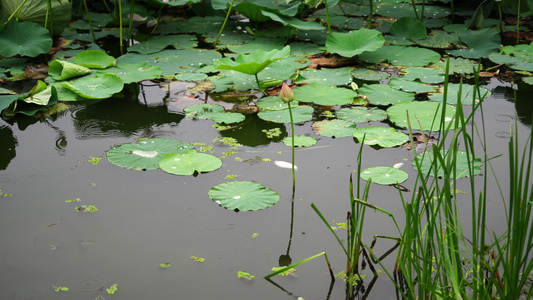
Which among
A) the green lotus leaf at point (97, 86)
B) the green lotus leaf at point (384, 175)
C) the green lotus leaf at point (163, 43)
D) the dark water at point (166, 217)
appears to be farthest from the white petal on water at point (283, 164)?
the green lotus leaf at point (163, 43)

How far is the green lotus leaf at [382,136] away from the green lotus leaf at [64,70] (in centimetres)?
171

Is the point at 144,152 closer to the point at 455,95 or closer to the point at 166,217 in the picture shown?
the point at 166,217

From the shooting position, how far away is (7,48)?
3441 mm

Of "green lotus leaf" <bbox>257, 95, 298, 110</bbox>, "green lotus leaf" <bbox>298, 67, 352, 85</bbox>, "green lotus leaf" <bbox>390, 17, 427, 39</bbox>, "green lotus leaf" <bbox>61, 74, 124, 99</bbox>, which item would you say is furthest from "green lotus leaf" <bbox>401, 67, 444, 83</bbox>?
"green lotus leaf" <bbox>61, 74, 124, 99</bbox>

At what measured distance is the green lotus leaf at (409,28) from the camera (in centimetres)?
411

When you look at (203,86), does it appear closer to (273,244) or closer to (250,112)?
(250,112)

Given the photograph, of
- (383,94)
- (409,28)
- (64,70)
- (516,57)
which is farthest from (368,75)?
(64,70)

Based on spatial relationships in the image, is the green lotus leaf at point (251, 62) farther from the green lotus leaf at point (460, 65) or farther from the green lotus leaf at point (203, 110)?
the green lotus leaf at point (460, 65)

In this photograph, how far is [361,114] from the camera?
9.46 feet

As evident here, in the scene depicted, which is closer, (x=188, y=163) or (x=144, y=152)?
(x=188, y=163)

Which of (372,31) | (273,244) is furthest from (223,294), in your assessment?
(372,31)

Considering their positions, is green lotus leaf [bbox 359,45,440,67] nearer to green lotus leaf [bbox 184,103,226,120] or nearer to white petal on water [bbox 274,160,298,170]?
green lotus leaf [bbox 184,103,226,120]

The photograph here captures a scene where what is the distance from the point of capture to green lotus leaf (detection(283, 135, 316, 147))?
8.46ft

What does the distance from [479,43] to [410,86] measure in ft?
3.32
